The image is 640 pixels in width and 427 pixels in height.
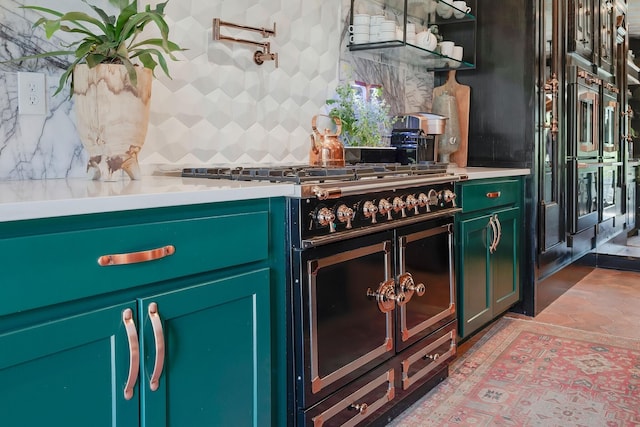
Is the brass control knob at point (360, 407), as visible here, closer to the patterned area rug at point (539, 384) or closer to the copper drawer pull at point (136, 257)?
the patterned area rug at point (539, 384)

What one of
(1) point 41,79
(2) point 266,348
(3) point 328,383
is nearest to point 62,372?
(2) point 266,348

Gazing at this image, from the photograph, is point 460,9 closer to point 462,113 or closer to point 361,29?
point 462,113

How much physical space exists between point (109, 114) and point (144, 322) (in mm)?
650

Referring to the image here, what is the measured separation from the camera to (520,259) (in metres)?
3.31

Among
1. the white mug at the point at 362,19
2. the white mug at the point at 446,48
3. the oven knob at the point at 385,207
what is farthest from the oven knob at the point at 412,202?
the white mug at the point at 446,48

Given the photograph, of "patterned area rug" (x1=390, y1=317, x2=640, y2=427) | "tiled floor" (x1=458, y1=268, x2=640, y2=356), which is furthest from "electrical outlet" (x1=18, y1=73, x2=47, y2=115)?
"tiled floor" (x1=458, y1=268, x2=640, y2=356)

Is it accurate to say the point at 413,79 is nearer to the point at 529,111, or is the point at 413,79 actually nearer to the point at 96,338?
the point at 529,111

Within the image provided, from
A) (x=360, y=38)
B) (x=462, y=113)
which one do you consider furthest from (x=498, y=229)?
(x=360, y=38)

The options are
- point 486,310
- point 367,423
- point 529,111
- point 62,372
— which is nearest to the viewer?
point 62,372

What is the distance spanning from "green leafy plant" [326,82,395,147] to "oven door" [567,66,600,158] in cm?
154

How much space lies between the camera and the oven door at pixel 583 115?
3.77 m

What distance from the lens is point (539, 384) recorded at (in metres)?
2.40

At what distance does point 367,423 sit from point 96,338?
107 cm

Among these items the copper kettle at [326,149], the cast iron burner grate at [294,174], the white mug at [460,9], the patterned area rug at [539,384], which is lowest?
the patterned area rug at [539,384]
